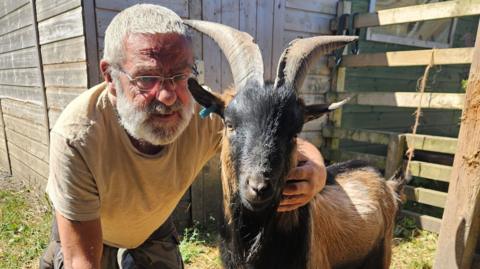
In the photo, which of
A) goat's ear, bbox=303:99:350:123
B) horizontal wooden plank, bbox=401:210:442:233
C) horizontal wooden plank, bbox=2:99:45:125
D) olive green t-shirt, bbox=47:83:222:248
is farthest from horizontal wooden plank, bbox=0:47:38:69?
horizontal wooden plank, bbox=401:210:442:233

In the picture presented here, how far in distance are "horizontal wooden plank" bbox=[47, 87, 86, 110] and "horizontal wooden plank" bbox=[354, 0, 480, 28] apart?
169 inches

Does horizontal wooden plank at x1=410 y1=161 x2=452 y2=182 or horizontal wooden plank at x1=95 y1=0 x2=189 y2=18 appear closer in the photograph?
horizontal wooden plank at x1=95 y1=0 x2=189 y2=18

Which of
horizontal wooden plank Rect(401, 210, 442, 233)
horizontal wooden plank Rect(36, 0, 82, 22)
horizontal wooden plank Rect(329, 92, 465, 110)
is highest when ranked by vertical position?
horizontal wooden plank Rect(36, 0, 82, 22)

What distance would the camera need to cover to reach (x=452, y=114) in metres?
9.65

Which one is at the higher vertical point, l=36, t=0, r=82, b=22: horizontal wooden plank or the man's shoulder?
l=36, t=0, r=82, b=22: horizontal wooden plank

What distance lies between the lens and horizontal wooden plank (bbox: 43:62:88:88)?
397 centimetres

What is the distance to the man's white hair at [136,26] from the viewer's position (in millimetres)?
2062

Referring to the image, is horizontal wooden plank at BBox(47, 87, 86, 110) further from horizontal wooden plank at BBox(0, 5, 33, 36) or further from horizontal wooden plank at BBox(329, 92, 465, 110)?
horizontal wooden plank at BBox(329, 92, 465, 110)

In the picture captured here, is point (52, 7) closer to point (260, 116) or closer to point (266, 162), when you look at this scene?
point (260, 116)

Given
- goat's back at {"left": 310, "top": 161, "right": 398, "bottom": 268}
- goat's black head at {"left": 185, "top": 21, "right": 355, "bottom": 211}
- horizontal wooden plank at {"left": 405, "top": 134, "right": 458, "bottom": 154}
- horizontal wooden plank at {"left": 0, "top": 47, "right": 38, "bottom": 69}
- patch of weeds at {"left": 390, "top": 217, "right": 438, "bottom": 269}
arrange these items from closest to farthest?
goat's black head at {"left": 185, "top": 21, "right": 355, "bottom": 211}
goat's back at {"left": 310, "top": 161, "right": 398, "bottom": 268}
patch of weeds at {"left": 390, "top": 217, "right": 438, "bottom": 269}
horizontal wooden plank at {"left": 405, "top": 134, "right": 458, "bottom": 154}
horizontal wooden plank at {"left": 0, "top": 47, "right": 38, "bottom": 69}

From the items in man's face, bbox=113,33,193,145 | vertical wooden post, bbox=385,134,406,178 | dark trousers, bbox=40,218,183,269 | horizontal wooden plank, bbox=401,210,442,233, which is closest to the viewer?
man's face, bbox=113,33,193,145

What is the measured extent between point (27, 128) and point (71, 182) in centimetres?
504

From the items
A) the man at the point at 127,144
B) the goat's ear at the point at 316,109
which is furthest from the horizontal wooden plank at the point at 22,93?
the goat's ear at the point at 316,109

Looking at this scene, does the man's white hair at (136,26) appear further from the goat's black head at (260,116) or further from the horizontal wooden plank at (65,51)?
the horizontal wooden plank at (65,51)
